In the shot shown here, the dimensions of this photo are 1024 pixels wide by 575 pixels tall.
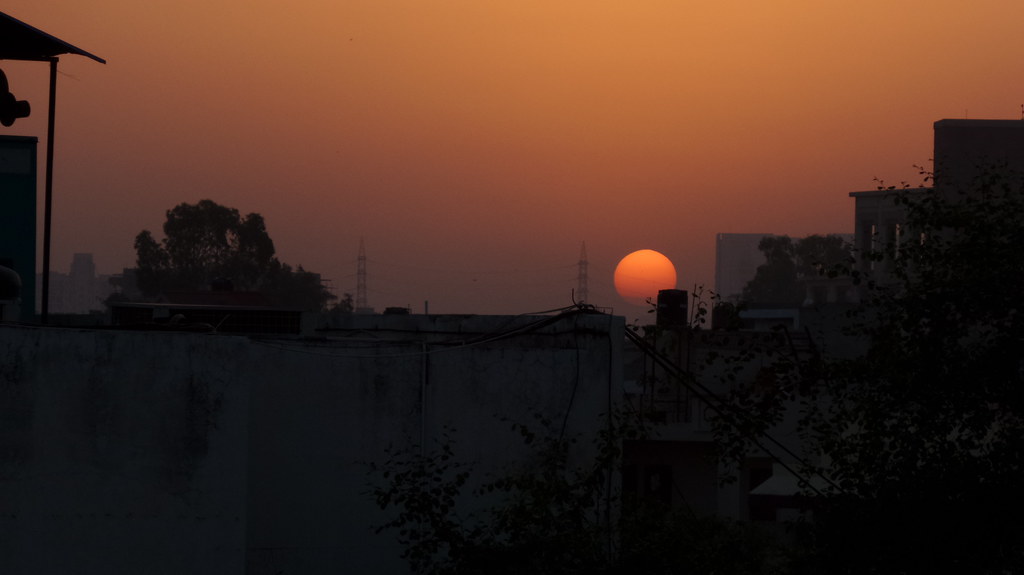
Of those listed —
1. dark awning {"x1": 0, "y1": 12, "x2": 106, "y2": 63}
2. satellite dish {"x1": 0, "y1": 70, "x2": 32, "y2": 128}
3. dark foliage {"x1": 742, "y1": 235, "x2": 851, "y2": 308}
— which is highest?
dark foliage {"x1": 742, "y1": 235, "x2": 851, "y2": 308}

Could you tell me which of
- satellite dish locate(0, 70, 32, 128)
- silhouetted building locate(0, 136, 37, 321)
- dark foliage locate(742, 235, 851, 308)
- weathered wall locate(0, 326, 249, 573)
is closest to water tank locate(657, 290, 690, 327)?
silhouetted building locate(0, 136, 37, 321)

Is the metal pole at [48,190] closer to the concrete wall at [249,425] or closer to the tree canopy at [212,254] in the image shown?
the concrete wall at [249,425]

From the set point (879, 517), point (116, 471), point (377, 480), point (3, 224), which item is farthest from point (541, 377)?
point (3, 224)

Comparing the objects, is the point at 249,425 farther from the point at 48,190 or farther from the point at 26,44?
the point at 26,44

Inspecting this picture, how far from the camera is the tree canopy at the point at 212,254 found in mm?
100188

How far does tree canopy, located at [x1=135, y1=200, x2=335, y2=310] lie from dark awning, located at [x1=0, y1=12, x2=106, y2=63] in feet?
288

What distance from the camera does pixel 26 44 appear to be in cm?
1284

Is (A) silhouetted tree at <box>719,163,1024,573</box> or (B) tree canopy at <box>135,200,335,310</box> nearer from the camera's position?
(A) silhouetted tree at <box>719,163,1024,573</box>

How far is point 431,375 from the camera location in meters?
12.0

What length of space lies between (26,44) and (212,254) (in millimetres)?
91546

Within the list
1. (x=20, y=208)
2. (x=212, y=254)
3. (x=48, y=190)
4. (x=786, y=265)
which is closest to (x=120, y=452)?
(x=48, y=190)

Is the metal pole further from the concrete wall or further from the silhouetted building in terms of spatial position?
the silhouetted building

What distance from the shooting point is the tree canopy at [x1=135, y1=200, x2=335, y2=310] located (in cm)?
10019

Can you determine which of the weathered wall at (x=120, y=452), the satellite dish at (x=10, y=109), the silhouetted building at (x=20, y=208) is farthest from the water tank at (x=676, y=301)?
the weathered wall at (x=120, y=452)
